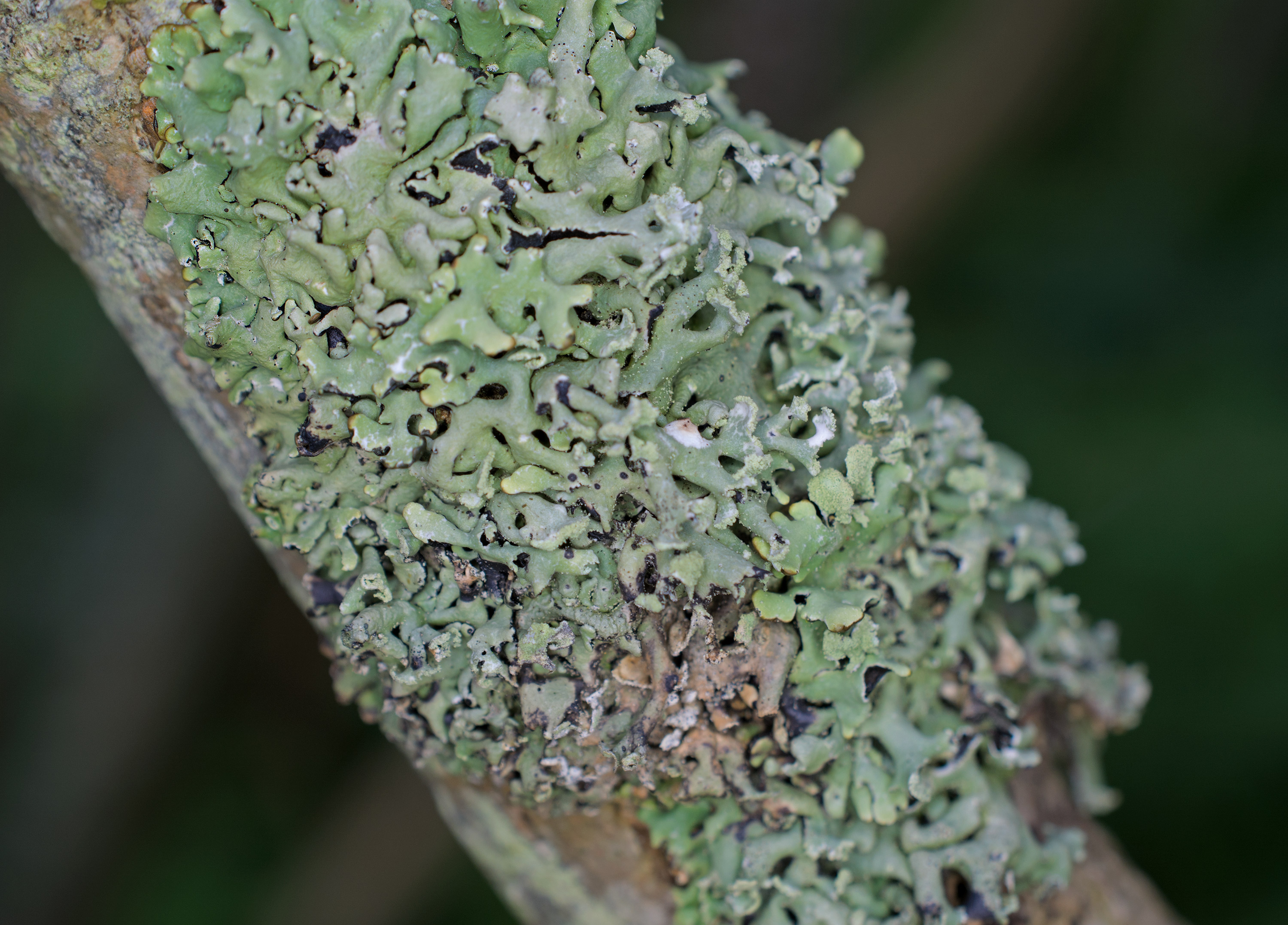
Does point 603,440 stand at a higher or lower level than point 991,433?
higher

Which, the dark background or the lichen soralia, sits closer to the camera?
the lichen soralia

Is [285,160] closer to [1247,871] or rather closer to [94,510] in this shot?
[94,510]

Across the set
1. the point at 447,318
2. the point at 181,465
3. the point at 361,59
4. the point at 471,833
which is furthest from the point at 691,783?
the point at 181,465

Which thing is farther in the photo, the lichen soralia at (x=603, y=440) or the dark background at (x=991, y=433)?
the dark background at (x=991, y=433)
